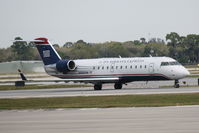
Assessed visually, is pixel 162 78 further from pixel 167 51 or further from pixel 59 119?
pixel 167 51

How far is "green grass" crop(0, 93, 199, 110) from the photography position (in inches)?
1430

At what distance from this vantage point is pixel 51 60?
62812mm

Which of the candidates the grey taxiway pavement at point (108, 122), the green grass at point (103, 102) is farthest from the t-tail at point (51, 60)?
the grey taxiway pavement at point (108, 122)

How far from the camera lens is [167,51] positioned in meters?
131

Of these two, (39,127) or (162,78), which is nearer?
(39,127)

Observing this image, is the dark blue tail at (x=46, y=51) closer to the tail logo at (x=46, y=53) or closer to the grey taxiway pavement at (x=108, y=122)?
the tail logo at (x=46, y=53)

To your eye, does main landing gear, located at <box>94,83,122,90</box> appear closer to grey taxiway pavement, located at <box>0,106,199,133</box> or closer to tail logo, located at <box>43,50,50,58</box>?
tail logo, located at <box>43,50,50,58</box>

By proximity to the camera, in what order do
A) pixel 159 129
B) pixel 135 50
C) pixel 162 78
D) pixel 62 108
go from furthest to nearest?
1. pixel 135 50
2. pixel 162 78
3. pixel 62 108
4. pixel 159 129

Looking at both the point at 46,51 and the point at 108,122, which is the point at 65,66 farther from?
the point at 108,122

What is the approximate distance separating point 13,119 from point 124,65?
102ft

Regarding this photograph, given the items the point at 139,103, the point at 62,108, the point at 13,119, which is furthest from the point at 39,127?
the point at 139,103

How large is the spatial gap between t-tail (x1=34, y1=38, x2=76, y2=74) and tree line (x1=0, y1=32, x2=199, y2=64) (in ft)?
133

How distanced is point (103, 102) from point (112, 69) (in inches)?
789

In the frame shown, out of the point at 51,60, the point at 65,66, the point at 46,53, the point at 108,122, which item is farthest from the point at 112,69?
the point at 108,122
